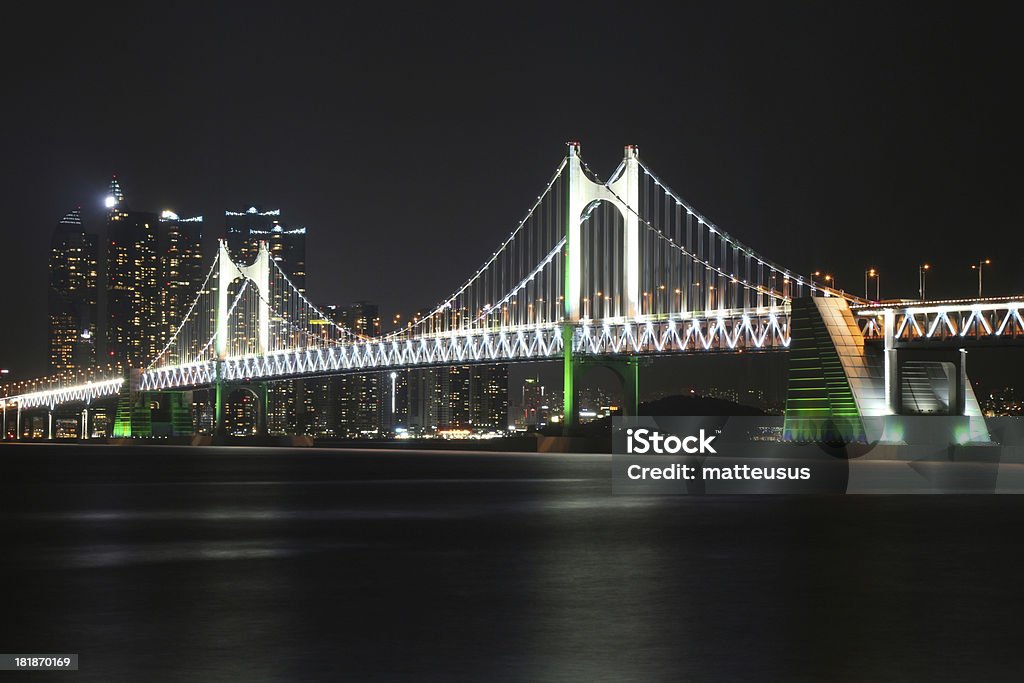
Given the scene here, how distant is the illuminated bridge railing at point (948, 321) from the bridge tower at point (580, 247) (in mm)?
12491

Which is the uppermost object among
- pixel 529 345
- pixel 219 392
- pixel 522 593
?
pixel 529 345

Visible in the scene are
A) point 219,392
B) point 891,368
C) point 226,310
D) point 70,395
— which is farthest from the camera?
point 70,395

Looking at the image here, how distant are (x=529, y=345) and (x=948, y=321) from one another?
26.4 metres

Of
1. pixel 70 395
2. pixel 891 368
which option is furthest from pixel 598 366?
pixel 70 395

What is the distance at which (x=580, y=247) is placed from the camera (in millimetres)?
71625

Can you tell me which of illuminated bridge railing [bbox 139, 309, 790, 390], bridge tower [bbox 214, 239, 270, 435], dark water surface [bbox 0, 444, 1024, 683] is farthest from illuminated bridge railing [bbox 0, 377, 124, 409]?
dark water surface [bbox 0, 444, 1024, 683]

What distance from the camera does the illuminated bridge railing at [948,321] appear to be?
179ft

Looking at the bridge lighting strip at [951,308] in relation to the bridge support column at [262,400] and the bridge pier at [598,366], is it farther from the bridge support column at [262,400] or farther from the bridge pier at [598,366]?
the bridge support column at [262,400]

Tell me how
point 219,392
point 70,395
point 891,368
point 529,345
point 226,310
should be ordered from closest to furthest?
point 891,368, point 529,345, point 219,392, point 226,310, point 70,395

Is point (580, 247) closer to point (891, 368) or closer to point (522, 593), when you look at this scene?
point (891, 368)

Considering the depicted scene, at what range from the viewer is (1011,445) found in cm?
5503

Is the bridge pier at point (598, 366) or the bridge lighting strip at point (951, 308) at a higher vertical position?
the bridge lighting strip at point (951, 308)

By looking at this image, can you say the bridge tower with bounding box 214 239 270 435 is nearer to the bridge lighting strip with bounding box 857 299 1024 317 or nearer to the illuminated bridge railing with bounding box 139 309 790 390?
the illuminated bridge railing with bounding box 139 309 790 390

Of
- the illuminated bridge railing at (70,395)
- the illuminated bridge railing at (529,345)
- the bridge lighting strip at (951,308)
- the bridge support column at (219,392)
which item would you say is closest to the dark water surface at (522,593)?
the bridge lighting strip at (951,308)
